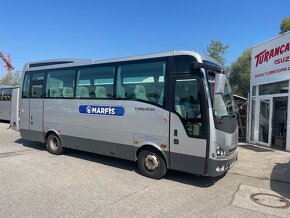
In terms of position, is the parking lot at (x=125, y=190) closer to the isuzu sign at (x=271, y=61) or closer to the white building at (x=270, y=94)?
the white building at (x=270, y=94)

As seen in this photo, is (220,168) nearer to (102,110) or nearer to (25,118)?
(102,110)

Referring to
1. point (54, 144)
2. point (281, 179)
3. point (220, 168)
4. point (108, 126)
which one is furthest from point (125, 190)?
point (54, 144)

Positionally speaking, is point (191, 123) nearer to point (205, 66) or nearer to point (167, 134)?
point (167, 134)

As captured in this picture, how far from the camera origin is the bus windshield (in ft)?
23.4

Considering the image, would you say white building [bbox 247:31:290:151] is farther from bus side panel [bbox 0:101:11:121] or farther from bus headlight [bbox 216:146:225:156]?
bus side panel [bbox 0:101:11:121]

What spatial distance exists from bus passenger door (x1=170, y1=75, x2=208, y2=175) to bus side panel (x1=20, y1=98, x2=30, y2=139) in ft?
21.5

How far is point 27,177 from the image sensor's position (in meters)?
7.70

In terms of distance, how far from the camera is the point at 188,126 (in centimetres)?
729

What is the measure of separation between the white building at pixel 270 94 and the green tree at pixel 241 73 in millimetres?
24349

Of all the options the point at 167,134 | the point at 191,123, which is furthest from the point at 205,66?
the point at 167,134

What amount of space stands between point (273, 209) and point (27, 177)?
5.59 meters

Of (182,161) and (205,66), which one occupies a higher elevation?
(205,66)

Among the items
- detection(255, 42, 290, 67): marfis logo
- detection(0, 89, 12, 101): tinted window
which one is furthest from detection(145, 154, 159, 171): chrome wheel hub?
detection(0, 89, 12, 101): tinted window

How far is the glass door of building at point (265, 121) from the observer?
1394cm
